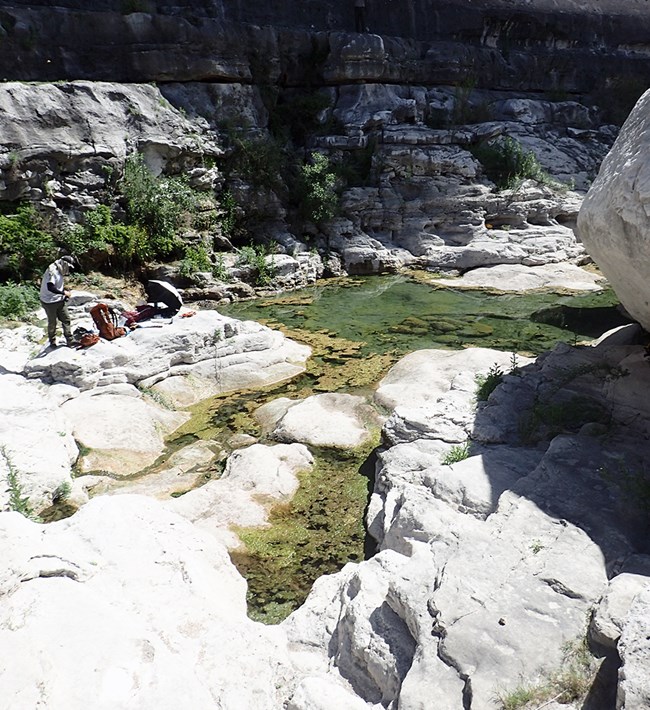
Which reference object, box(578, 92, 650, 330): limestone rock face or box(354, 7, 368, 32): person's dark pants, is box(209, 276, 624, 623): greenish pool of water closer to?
box(578, 92, 650, 330): limestone rock face

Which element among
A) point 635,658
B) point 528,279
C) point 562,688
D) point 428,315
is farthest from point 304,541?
point 528,279

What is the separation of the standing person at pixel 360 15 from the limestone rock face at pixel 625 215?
2217 cm

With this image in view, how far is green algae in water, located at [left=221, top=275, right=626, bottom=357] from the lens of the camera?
12141 millimetres

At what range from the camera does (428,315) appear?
14250 millimetres

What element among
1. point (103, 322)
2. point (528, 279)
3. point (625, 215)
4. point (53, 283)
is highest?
point (625, 215)

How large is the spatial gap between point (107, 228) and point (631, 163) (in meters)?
13.9

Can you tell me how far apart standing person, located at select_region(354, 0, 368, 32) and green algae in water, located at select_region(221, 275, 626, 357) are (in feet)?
45.0

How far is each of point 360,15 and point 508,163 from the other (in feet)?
32.3

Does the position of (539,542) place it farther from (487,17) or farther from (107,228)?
(487,17)

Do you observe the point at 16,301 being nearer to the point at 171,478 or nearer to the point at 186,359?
the point at 186,359

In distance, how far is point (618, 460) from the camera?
502 cm

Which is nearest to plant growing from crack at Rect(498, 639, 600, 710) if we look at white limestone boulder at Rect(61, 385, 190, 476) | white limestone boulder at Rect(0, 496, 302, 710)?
white limestone boulder at Rect(0, 496, 302, 710)

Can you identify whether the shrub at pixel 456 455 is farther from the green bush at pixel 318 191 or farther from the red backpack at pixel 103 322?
the green bush at pixel 318 191

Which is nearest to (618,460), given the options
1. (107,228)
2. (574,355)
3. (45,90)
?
(574,355)
